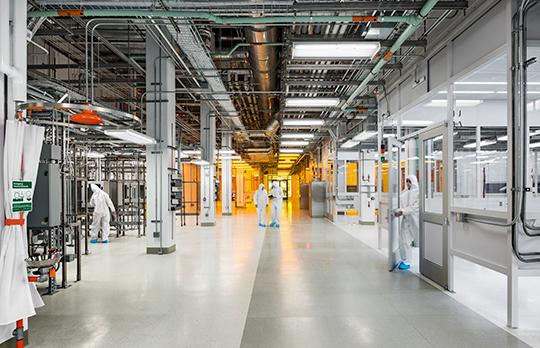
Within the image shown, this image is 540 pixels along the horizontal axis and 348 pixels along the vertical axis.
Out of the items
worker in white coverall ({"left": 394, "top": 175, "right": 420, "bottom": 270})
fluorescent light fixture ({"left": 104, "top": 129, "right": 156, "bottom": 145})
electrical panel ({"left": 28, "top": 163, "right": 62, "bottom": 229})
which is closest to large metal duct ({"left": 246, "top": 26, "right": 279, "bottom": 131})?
fluorescent light fixture ({"left": 104, "top": 129, "right": 156, "bottom": 145})

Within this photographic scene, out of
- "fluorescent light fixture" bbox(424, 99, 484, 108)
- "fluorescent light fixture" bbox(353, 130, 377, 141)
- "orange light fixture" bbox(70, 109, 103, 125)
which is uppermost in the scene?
"fluorescent light fixture" bbox(424, 99, 484, 108)

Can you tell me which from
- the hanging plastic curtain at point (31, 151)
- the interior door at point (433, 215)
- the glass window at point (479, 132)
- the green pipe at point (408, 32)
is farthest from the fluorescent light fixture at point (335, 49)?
the hanging plastic curtain at point (31, 151)

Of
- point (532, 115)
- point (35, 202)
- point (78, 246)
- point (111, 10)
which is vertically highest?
point (111, 10)

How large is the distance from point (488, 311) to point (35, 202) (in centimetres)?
494

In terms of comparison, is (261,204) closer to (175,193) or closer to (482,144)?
(175,193)

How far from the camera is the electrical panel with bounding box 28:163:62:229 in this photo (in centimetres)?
405

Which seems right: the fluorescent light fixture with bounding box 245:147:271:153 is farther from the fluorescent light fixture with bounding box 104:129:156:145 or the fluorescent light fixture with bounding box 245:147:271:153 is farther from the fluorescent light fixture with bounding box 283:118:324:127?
the fluorescent light fixture with bounding box 104:129:156:145

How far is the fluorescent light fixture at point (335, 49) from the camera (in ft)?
15.8

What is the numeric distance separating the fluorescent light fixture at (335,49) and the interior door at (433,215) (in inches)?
54.0

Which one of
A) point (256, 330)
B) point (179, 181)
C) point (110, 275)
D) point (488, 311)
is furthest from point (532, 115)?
point (110, 275)

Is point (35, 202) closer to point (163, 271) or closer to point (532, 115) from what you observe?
point (163, 271)

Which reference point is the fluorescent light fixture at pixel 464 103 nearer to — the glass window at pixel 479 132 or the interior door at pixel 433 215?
the glass window at pixel 479 132

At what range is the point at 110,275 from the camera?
5.91m

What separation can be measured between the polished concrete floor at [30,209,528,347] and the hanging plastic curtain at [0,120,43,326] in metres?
0.52
